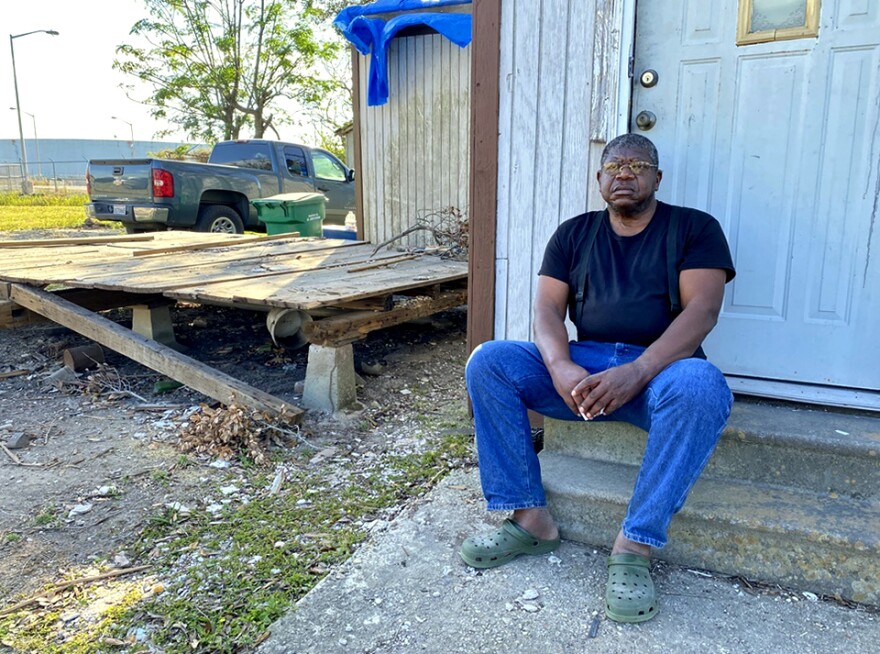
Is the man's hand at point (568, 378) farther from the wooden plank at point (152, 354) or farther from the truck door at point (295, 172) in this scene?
the truck door at point (295, 172)

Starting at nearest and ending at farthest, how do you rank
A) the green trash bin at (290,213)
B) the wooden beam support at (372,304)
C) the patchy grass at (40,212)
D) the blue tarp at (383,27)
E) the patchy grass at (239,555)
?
the patchy grass at (239,555)
the wooden beam support at (372,304)
the blue tarp at (383,27)
the green trash bin at (290,213)
the patchy grass at (40,212)

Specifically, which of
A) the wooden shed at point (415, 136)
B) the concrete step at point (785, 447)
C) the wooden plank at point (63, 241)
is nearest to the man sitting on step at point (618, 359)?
the concrete step at point (785, 447)

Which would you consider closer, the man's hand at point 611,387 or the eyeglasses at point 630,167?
the man's hand at point 611,387

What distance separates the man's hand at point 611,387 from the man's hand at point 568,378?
0.04 m

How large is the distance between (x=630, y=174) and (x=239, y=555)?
1912 millimetres

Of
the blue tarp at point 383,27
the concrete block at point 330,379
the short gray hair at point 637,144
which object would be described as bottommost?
the concrete block at point 330,379

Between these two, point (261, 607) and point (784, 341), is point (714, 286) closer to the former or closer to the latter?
point (784, 341)

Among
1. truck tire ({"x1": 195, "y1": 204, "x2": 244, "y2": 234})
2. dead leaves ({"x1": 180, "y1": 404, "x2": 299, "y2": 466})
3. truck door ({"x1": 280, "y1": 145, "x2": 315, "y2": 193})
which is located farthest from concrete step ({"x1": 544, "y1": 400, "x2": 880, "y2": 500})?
truck door ({"x1": 280, "y1": 145, "x2": 315, "y2": 193})

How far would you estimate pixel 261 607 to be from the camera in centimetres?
207

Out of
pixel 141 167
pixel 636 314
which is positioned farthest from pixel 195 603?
pixel 141 167

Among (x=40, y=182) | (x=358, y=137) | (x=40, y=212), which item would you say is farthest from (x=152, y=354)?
(x=40, y=182)

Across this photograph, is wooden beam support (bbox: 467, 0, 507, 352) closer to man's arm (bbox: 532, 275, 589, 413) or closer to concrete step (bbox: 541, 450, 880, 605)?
man's arm (bbox: 532, 275, 589, 413)

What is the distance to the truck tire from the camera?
30.3 feet

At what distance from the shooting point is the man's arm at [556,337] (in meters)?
2.20
